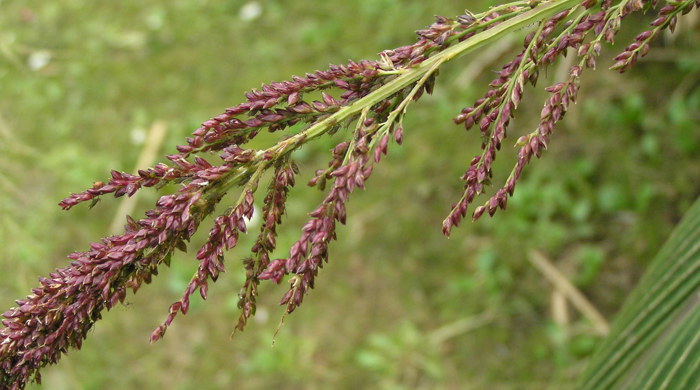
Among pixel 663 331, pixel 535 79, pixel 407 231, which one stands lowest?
pixel 663 331

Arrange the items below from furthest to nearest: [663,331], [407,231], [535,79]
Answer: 1. [407,231]
2. [663,331]
3. [535,79]

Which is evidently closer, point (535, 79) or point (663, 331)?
point (535, 79)

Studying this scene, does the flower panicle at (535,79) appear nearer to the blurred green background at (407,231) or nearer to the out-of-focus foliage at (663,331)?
the out-of-focus foliage at (663,331)

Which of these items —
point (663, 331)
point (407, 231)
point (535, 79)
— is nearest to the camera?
point (535, 79)

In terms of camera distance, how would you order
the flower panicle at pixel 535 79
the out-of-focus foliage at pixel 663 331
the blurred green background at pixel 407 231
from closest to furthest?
the flower panicle at pixel 535 79 < the out-of-focus foliage at pixel 663 331 < the blurred green background at pixel 407 231

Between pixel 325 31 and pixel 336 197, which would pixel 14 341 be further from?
pixel 325 31

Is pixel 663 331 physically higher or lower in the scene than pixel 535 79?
lower

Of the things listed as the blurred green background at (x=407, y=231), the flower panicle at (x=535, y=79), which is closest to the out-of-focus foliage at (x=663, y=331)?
the flower panicle at (x=535, y=79)

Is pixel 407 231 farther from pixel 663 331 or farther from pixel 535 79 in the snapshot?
pixel 535 79

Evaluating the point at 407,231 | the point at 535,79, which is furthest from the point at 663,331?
the point at 407,231
